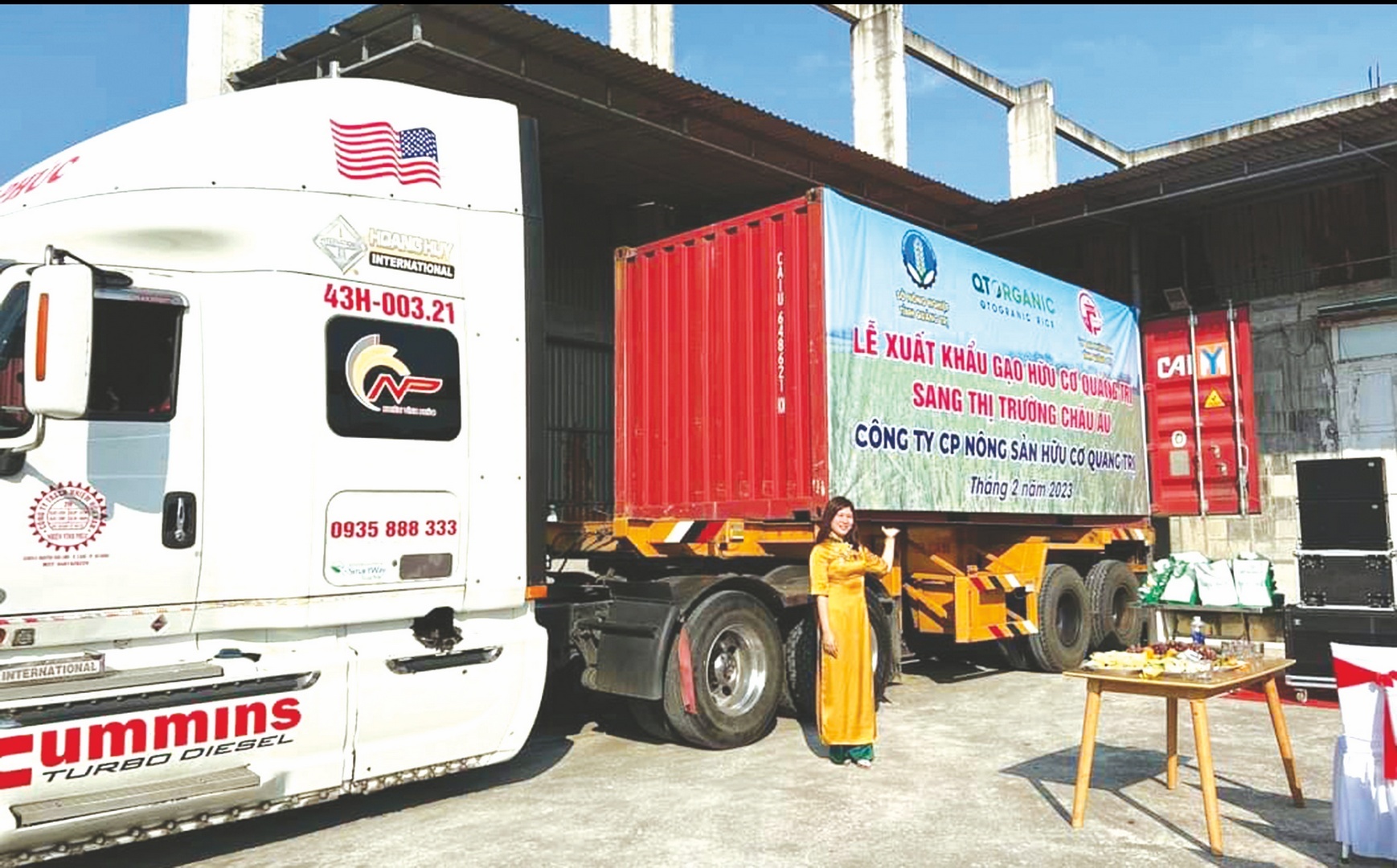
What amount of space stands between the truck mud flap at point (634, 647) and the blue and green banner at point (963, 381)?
1.50 meters

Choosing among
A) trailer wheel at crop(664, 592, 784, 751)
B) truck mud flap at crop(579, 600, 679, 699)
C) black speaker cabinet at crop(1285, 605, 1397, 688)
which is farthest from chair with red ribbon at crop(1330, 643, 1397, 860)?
black speaker cabinet at crop(1285, 605, 1397, 688)

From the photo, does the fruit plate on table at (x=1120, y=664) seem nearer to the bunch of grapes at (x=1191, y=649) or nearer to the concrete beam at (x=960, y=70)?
the bunch of grapes at (x=1191, y=649)

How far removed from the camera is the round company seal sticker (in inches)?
166

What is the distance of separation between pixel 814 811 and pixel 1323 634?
18.1 feet

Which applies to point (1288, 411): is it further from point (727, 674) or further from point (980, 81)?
point (980, 81)

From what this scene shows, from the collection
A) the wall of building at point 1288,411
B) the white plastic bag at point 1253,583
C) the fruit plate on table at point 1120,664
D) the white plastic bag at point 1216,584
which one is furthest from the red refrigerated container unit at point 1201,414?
the fruit plate on table at point 1120,664

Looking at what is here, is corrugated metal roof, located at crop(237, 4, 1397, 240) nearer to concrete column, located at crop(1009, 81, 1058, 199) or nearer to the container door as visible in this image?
the container door

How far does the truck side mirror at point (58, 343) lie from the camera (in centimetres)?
392

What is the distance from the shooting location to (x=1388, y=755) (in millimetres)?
4254

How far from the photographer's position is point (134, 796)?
4285 millimetres

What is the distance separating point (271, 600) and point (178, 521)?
53cm

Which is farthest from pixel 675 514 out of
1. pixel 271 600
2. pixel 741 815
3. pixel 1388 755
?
pixel 1388 755

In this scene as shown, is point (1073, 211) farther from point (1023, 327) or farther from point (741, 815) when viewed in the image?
point (741, 815)

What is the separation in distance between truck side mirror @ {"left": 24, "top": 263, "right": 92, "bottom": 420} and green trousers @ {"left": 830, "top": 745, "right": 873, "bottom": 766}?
4.50 metres
